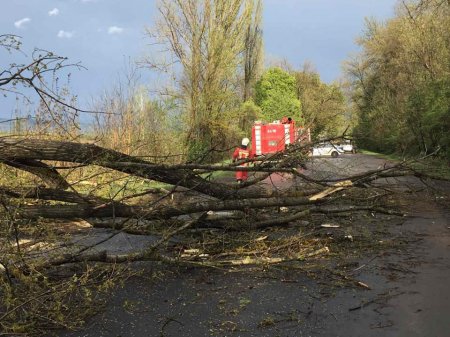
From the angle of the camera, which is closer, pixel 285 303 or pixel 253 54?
pixel 285 303

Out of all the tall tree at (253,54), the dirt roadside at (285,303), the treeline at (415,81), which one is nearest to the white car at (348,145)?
the treeline at (415,81)

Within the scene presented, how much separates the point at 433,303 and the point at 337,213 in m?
3.11

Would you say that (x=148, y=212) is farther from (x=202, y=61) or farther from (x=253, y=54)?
(x=253, y=54)

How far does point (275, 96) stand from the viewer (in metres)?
38.5

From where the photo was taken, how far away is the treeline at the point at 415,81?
58.5 ft

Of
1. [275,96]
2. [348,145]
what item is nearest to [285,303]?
[348,145]

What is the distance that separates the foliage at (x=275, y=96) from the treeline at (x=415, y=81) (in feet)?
24.7

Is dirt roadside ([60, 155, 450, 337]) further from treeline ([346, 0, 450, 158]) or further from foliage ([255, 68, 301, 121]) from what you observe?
foliage ([255, 68, 301, 121])

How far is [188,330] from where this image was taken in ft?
12.7

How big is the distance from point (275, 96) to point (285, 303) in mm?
35114

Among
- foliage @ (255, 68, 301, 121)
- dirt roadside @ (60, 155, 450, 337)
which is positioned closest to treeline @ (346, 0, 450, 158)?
dirt roadside @ (60, 155, 450, 337)

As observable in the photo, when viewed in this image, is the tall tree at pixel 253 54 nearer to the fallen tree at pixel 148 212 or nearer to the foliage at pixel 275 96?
the foliage at pixel 275 96

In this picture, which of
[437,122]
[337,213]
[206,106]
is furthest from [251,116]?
[337,213]

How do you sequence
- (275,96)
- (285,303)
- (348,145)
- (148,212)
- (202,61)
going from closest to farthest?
(285,303) < (148,212) < (348,145) < (202,61) < (275,96)
